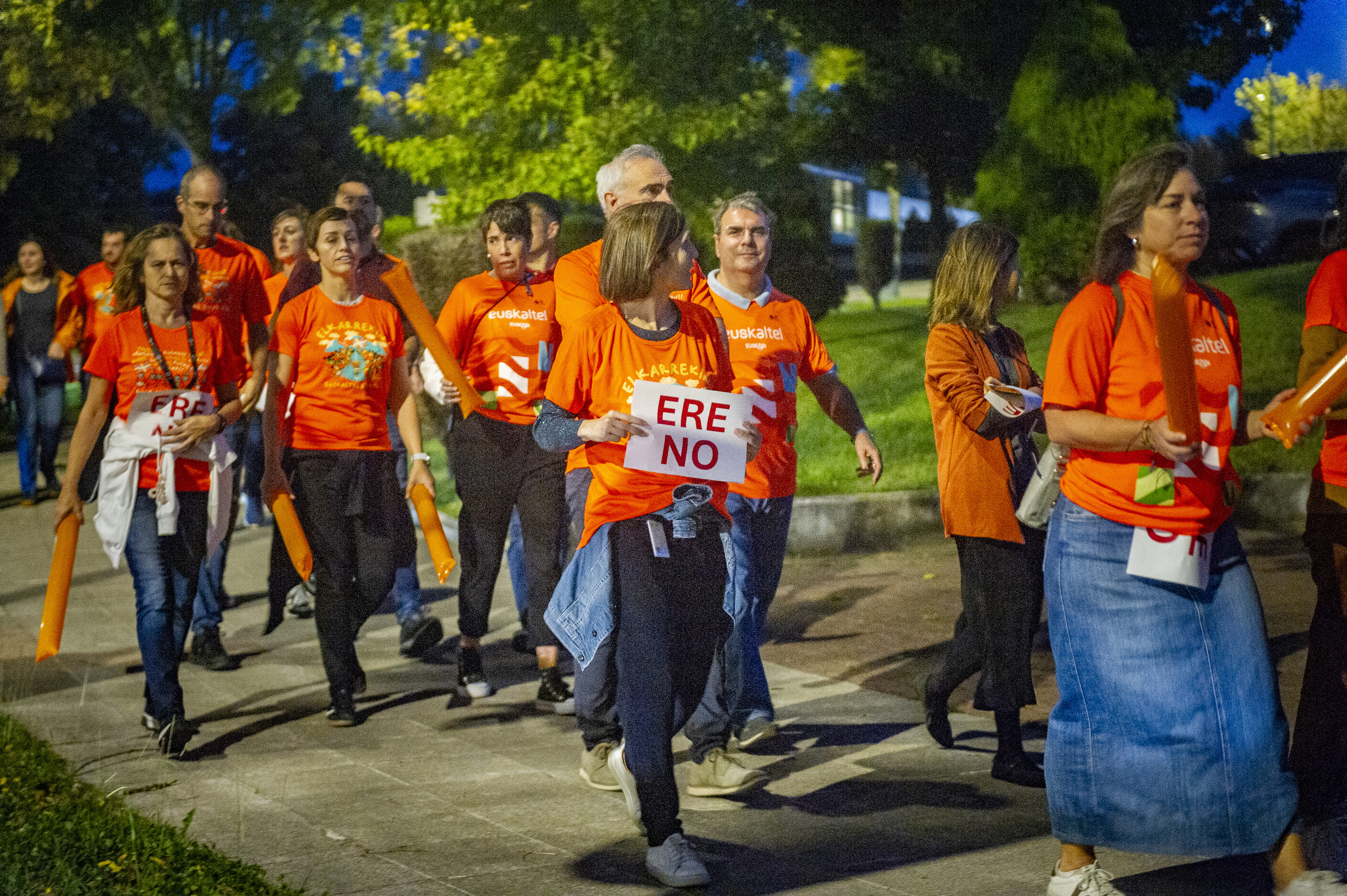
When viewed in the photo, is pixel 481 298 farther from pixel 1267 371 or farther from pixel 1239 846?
pixel 1267 371

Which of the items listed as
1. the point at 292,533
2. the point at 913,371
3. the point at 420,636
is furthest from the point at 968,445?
the point at 913,371

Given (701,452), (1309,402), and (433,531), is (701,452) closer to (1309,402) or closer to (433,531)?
(1309,402)

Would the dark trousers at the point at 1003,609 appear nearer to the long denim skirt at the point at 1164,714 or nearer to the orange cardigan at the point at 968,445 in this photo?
the orange cardigan at the point at 968,445

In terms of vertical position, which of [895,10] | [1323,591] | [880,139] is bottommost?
[1323,591]

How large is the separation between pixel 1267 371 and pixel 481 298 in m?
9.42

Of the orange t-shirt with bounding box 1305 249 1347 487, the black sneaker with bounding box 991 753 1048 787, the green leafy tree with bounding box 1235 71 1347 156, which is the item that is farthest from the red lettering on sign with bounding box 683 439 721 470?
the green leafy tree with bounding box 1235 71 1347 156

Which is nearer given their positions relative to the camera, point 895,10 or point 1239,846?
point 1239,846

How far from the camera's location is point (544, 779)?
555 centimetres

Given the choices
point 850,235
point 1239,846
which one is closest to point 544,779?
point 1239,846

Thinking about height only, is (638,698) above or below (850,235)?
below

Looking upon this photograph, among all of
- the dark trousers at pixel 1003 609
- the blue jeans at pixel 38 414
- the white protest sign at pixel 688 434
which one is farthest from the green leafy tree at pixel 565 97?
the white protest sign at pixel 688 434

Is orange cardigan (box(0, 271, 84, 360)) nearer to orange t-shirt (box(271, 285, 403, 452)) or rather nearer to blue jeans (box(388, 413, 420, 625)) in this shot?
blue jeans (box(388, 413, 420, 625))

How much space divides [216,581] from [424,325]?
3.06 m

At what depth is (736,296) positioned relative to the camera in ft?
19.4
